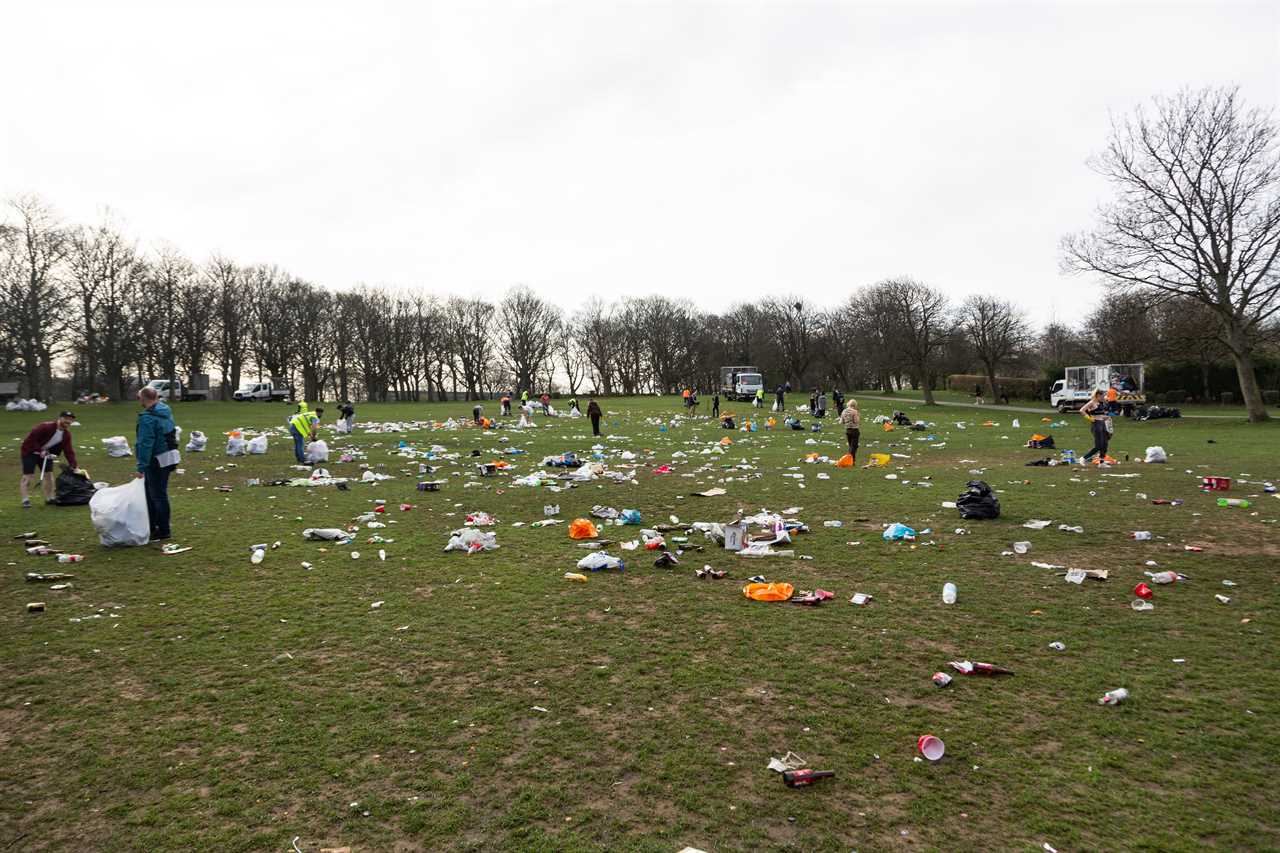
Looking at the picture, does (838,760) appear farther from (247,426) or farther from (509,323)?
(509,323)

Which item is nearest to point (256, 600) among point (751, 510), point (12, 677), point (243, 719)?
point (12, 677)

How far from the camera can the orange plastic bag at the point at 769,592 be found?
20.1ft

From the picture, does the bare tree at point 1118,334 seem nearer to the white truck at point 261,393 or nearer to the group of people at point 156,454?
the group of people at point 156,454

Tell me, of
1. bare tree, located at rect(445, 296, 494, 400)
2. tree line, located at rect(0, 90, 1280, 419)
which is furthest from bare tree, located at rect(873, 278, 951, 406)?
bare tree, located at rect(445, 296, 494, 400)

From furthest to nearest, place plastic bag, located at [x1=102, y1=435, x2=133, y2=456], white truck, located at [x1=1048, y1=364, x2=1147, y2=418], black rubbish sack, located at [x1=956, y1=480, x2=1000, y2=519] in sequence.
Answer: white truck, located at [x1=1048, y1=364, x2=1147, y2=418]
plastic bag, located at [x1=102, y1=435, x2=133, y2=456]
black rubbish sack, located at [x1=956, y1=480, x2=1000, y2=519]

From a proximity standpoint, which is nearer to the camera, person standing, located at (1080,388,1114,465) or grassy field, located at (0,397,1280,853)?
grassy field, located at (0,397,1280,853)

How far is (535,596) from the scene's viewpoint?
628 cm

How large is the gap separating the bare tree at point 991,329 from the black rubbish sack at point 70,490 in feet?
160

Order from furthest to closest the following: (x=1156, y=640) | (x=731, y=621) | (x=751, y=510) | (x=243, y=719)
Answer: (x=751, y=510), (x=731, y=621), (x=1156, y=640), (x=243, y=719)

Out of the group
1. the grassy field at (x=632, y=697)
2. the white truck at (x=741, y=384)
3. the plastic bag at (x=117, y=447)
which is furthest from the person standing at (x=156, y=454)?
the white truck at (x=741, y=384)

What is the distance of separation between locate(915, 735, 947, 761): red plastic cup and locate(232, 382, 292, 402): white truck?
65064 millimetres

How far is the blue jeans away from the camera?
28.0ft

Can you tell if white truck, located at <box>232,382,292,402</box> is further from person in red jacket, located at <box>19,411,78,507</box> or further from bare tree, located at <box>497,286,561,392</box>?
person in red jacket, located at <box>19,411,78,507</box>

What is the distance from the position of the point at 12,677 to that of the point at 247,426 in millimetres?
31446
